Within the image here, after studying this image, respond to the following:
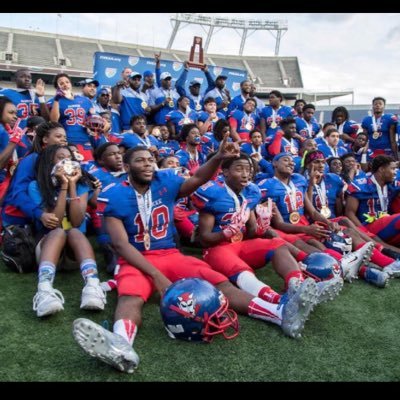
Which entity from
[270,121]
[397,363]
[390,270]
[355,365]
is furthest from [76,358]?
[270,121]

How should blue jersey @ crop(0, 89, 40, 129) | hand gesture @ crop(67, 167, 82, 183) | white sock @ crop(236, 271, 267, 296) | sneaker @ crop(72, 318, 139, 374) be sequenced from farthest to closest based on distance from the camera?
1. blue jersey @ crop(0, 89, 40, 129)
2. hand gesture @ crop(67, 167, 82, 183)
3. white sock @ crop(236, 271, 267, 296)
4. sneaker @ crop(72, 318, 139, 374)

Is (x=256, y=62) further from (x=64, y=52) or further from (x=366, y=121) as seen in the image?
(x=366, y=121)

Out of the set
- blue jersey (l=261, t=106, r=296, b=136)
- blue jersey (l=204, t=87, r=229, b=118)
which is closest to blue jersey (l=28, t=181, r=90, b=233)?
blue jersey (l=261, t=106, r=296, b=136)

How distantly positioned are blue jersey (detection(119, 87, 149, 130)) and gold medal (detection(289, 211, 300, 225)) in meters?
4.53

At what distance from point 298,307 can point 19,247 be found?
95.2 inches

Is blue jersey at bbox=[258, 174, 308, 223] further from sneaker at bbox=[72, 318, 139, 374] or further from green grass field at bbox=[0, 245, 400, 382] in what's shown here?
sneaker at bbox=[72, 318, 139, 374]

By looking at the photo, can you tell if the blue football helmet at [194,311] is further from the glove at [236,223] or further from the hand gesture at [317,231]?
the hand gesture at [317,231]

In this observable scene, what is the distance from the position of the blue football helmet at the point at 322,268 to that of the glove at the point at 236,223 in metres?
0.67

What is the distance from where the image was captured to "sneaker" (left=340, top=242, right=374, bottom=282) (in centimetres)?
397

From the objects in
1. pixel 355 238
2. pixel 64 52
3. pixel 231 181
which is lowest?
pixel 355 238

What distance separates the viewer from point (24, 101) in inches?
261

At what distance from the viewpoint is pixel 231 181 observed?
399 cm

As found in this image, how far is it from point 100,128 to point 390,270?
435 centimetres

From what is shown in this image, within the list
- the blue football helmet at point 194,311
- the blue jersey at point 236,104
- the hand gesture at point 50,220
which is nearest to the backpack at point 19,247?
the hand gesture at point 50,220
